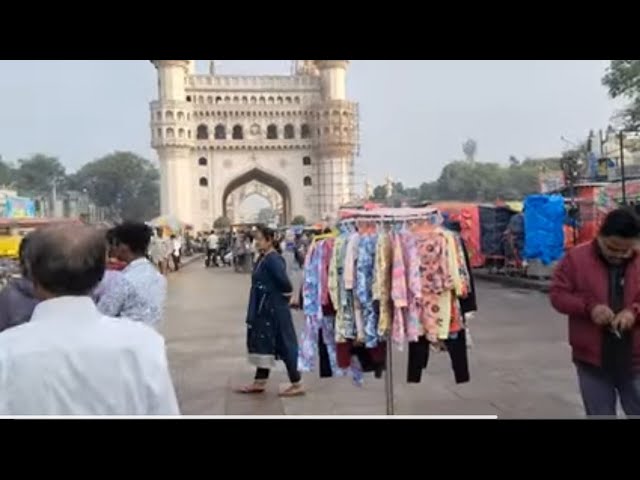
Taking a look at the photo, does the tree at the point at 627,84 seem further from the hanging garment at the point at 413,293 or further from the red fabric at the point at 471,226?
the hanging garment at the point at 413,293

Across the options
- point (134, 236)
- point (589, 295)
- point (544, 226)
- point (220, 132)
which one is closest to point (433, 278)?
point (589, 295)

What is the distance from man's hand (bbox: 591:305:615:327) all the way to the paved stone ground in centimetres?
219

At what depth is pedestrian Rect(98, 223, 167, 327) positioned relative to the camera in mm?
3852

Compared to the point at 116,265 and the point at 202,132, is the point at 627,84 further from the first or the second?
the point at 202,132

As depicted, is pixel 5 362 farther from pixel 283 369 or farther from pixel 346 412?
pixel 283 369

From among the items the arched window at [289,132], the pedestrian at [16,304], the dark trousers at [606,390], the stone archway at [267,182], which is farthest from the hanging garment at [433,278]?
the arched window at [289,132]

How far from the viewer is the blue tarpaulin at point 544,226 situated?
15180 mm

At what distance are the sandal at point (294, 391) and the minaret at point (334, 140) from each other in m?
61.2

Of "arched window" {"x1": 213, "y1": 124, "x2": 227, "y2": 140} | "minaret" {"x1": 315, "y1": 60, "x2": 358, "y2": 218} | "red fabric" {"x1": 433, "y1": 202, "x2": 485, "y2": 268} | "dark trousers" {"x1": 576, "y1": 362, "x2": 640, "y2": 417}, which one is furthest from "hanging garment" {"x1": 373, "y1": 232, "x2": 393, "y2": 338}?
"arched window" {"x1": 213, "y1": 124, "x2": 227, "y2": 140}

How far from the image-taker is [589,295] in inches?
138

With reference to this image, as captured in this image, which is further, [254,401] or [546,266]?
[546,266]
